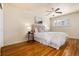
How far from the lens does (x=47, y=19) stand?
7.16ft

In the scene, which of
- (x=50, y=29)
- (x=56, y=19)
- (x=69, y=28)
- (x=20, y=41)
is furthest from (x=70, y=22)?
(x=20, y=41)

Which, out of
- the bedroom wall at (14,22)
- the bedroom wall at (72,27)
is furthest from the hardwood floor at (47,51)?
the bedroom wall at (14,22)

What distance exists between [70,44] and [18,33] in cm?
220

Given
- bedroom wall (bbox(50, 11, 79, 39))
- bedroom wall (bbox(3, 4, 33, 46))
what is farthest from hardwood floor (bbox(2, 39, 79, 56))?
bedroom wall (bbox(3, 4, 33, 46))

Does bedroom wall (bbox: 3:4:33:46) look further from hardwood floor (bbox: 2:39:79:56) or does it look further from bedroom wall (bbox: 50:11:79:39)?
bedroom wall (bbox: 50:11:79:39)

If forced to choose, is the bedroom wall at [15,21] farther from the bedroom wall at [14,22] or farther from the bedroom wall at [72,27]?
the bedroom wall at [72,27]

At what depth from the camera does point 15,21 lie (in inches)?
116

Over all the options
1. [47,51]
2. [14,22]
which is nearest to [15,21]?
[14,22]

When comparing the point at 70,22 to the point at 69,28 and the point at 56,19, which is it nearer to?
the point at 69,28

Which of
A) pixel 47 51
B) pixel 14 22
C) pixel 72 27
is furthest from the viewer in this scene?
pixel 14 22

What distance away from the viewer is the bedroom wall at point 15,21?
2.58 metres

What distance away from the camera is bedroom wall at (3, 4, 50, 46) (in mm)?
2579

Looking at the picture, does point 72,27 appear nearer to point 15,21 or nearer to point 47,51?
point 47,51

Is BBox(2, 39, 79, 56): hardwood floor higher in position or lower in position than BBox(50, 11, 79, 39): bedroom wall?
lower
